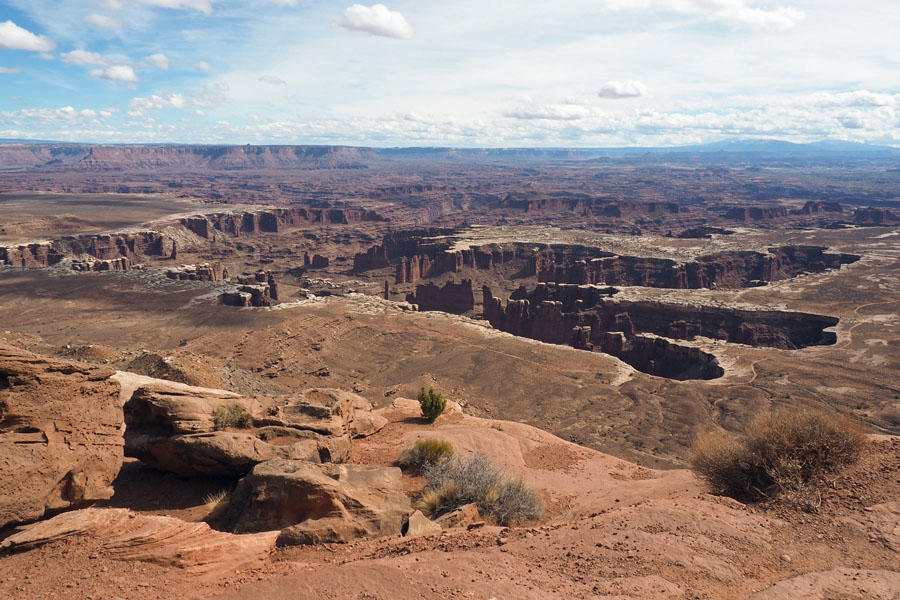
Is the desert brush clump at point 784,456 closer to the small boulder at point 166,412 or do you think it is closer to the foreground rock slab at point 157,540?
the foreground rock slab at point 157,540

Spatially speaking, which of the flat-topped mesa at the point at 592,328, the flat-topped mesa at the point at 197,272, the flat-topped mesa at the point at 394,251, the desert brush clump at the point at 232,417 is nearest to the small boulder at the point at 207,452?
the desert brush clump at the point at 232,417

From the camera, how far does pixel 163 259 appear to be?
97.8 metres

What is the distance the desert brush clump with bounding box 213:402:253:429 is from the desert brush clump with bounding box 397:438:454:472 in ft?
13.4

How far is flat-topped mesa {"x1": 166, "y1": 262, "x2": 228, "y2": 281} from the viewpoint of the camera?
64562 millimetres

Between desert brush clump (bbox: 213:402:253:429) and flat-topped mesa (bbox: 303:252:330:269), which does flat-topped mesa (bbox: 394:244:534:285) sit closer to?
flat-topped mesa (bbox: 303:252:330:269)

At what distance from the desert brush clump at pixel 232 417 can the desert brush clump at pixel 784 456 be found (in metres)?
11.1

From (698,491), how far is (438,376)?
24.9 meters

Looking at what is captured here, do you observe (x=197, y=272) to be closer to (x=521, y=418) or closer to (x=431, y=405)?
(x=521, y=418)

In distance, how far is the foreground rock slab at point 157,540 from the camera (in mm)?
8258

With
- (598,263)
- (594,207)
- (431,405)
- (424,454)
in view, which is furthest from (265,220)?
(424,454)

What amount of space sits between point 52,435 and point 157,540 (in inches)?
118

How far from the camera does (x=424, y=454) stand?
558 inches

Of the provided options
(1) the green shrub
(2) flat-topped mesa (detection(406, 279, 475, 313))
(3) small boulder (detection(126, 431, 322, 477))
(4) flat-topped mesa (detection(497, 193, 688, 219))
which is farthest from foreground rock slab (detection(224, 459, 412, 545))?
(4) flat-topped mesa (detection(497, 193, 688, 219))

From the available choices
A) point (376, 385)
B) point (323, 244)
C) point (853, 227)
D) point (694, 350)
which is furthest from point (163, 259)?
point (853, 227)
